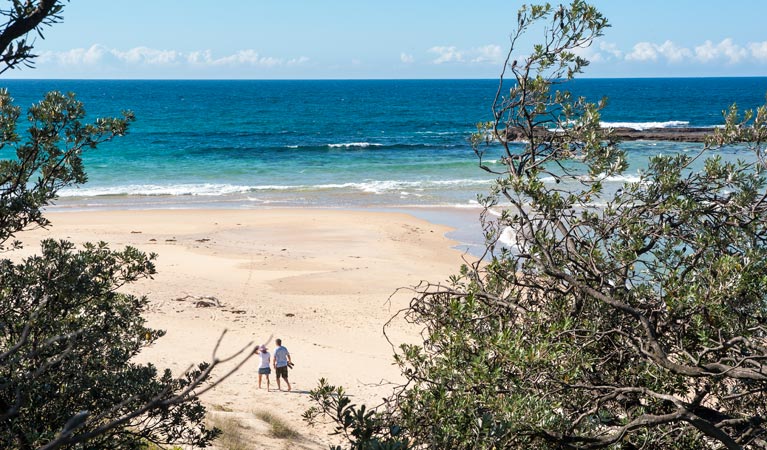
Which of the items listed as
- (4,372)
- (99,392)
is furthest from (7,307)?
(99,392)

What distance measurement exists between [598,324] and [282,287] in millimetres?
16639

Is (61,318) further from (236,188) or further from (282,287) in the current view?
(236,188)

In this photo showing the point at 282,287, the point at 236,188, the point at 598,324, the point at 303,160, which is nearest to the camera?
the point at 598,324

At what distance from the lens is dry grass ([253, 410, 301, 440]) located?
37.0ft

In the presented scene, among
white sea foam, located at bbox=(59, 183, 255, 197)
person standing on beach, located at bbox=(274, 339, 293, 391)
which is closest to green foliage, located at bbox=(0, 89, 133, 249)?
person standing on beach, located at bbox=(274, 339, 293, 391)

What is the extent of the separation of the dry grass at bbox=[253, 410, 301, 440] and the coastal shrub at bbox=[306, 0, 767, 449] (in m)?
6.37

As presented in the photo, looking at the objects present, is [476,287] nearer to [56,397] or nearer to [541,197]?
[541,197]

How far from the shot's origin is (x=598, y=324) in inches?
192

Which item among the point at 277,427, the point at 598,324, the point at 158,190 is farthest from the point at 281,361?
the point at 158,190

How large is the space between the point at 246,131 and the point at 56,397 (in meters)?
65.6

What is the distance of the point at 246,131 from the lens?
68.9m

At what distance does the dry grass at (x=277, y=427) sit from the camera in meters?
11.3

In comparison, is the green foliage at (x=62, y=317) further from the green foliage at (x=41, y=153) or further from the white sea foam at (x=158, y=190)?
the white sea foam at (x=158, y=190)

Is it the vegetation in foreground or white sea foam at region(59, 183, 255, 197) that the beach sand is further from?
white sea foam at region(59, 183, 255, 197)
